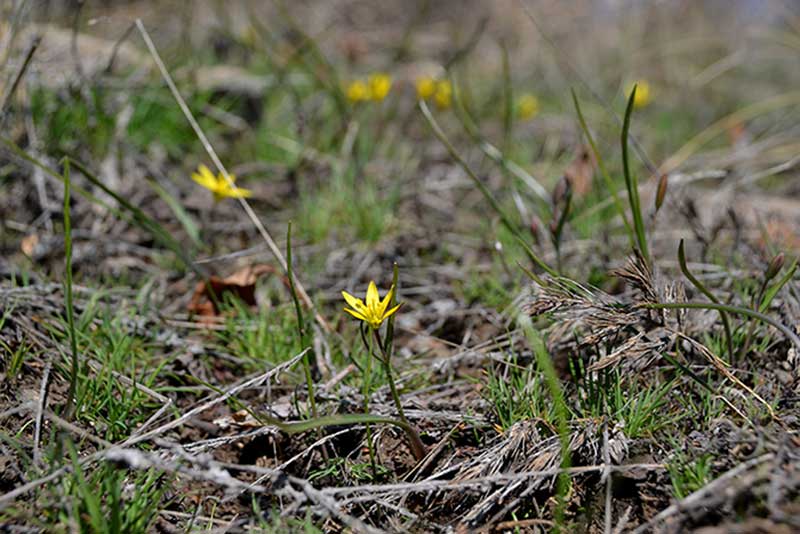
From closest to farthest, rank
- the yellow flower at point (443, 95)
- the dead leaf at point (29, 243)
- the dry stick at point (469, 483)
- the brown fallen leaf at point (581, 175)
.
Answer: the dry stick at point (469, 483) < the dead leaf at point (29, 243) < the brown fallen leaf at point (581, 175) < the yellow flower at point (443, 95)

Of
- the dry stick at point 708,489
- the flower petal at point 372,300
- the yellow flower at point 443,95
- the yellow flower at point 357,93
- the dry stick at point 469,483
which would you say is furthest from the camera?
the yellow flower at point 443,95

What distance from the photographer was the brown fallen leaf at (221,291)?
7.02ft

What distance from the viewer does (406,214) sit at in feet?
9.28

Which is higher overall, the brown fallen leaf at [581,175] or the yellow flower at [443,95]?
the yellow flower at [443,95]

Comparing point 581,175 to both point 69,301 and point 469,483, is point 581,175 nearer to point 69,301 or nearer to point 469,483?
point 469,483

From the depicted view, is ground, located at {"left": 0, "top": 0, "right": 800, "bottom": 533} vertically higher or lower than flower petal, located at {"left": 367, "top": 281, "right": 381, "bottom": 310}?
lower

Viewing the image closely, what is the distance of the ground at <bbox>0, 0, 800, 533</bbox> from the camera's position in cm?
140

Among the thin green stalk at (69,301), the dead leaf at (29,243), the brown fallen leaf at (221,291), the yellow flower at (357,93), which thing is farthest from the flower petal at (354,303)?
the yellow flower at (357,93)

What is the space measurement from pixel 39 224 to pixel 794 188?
3.41 meters

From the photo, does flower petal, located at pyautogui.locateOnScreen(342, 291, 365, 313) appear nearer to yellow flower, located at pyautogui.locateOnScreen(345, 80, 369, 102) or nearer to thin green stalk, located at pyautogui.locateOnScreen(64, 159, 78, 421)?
thin green stalk, located at pyautogui.locateOnScreen(64, 159, 78, 421)

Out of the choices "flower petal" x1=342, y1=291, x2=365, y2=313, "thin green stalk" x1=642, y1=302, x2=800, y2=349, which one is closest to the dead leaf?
"flower petal" x1=342, y1=291, x2=365, y2=313

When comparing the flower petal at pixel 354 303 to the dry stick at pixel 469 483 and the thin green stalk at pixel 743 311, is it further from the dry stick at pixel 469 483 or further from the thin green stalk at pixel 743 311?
the thin green stalk at pixel 743 311

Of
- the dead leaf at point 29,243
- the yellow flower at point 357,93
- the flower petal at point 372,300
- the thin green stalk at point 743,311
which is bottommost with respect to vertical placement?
the dead leaf at point 29,243

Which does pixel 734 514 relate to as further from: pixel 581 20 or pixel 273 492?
pixel 581 20
